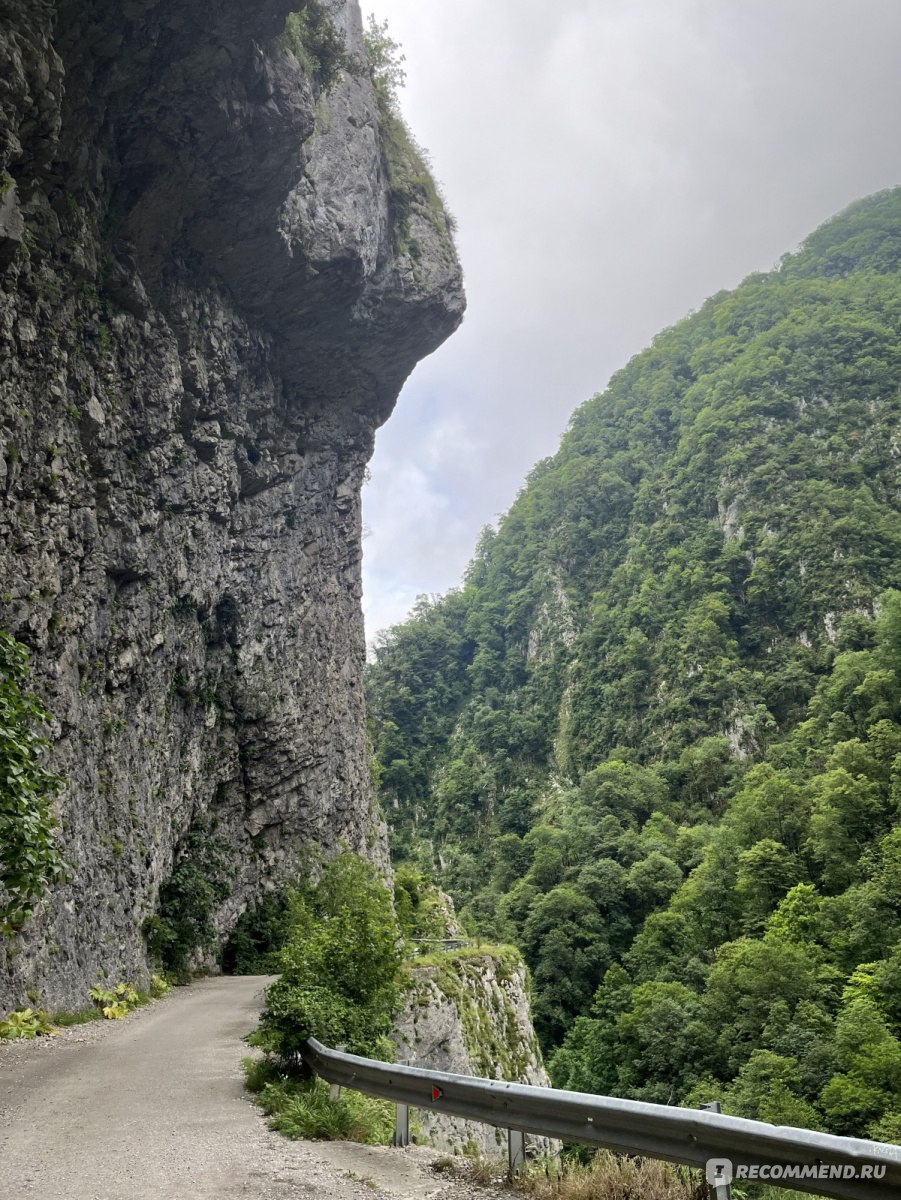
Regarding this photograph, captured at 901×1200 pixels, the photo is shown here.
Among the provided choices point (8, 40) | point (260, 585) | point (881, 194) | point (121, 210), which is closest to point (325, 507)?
point (260, 585)

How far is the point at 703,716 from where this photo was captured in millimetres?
82875

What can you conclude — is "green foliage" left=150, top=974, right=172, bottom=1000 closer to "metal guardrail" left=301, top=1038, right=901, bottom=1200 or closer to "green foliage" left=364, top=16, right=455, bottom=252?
"metal guardrail" left=301, top=1038, right=901, bottom=1200

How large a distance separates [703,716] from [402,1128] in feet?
269

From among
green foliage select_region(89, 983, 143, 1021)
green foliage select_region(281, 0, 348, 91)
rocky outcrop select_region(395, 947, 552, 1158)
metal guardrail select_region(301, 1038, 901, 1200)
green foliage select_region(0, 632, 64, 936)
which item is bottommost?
rocky outcrop select_region(395, 947, 552, 1158)

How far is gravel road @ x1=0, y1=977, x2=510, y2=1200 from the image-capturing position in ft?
16.0

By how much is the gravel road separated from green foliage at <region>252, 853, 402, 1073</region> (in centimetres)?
71

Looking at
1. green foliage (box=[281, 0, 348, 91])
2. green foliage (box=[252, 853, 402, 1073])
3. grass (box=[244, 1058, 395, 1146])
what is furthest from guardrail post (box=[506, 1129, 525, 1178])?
green foliage (box=[281, 0, 348, 91])

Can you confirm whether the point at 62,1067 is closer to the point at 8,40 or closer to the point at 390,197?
the point at 8,40

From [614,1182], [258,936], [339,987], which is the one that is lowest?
[258,936]

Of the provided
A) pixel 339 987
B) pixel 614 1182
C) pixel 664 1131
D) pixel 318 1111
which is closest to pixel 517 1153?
pixel 614 1182

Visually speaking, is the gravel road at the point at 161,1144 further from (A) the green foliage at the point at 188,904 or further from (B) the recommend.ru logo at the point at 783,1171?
(A) the green foliage at the point at 188,904

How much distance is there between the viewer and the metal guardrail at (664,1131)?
2.90 meters

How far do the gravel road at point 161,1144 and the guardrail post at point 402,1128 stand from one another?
0.14 metres

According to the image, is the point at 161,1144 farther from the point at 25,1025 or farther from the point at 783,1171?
the point at 25,1025
